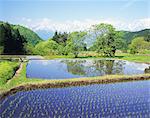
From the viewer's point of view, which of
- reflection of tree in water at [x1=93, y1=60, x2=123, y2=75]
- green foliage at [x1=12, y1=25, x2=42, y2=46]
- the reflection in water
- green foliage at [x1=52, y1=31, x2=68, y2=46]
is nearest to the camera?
the reflection in water

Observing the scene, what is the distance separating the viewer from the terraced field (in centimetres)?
850

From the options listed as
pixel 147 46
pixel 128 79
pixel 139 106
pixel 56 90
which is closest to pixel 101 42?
pixel 147 46

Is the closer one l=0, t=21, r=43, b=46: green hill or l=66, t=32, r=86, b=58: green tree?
l=66, t=32, r=86, b=58: green tree

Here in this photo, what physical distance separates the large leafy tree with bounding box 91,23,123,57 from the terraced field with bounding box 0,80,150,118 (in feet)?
75.9

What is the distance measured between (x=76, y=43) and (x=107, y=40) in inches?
162

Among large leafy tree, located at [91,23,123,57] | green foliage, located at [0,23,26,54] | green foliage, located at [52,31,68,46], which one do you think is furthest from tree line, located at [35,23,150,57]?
green foliage, located at [52,31,68,46]

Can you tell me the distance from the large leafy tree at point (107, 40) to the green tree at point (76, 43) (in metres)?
2.15

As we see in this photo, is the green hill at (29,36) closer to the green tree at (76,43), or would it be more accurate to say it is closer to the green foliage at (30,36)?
the green foliage at (30,36)

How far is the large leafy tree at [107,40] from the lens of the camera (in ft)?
119

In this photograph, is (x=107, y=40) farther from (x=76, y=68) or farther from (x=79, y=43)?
(x=76, y=68)

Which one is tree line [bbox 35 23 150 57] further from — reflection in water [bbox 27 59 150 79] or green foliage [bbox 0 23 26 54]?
reflection in water [bbox 27 59 150 79]

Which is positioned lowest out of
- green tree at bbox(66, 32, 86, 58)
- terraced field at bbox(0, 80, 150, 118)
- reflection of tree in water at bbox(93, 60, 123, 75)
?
reflection of tree in water at bbox(93, 60, 123, 75)

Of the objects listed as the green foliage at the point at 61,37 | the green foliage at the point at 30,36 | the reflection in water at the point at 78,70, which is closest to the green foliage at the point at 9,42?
the green foliage at the point at 61,37

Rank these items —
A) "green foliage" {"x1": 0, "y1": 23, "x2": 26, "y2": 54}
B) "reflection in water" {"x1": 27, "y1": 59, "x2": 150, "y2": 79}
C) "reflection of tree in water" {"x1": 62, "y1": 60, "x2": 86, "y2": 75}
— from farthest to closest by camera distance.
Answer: "green foliage" {"x1": 0, "y1": 23, "x2": 26, "y2": 54} < "reflection of tree in water" {"x1": 62, "y1": 60, "x2": 86, "y2": 75} < "reflection in water" {"x1": 27, "y1": 59, "x2": 150, "y2": 79}
